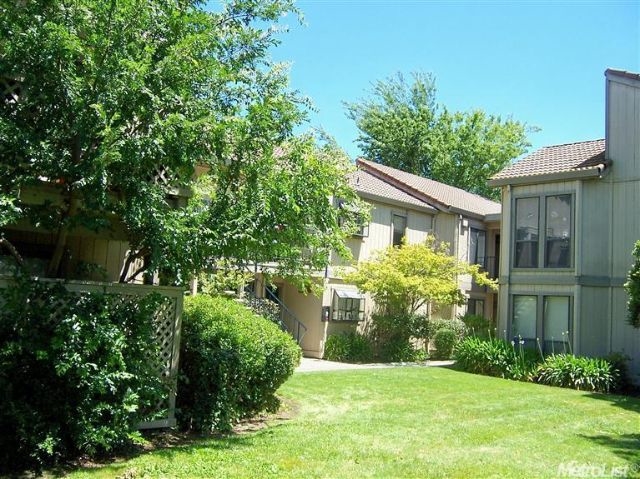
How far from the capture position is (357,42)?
16453 millimetres

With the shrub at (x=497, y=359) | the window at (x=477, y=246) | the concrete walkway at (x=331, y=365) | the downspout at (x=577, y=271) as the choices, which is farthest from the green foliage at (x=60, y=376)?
the window at (x=477, y=246)

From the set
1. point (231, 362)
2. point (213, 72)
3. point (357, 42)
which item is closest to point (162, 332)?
point (231, 362)

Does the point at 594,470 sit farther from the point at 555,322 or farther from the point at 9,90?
the point at 555,322

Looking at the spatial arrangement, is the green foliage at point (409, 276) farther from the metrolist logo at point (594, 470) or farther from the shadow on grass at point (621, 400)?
the metrolist logo at point (594, 470)

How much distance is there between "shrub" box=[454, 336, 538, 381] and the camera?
16.2 m

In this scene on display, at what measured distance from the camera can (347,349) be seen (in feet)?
66.5

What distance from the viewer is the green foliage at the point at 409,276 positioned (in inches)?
795

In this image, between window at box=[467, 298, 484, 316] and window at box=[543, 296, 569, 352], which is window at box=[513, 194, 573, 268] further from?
window at box=[467, 298, 484, 316]

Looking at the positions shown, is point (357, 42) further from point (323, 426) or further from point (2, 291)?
point (2, 291)

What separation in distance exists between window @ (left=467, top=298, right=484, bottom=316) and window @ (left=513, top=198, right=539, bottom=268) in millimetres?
7772

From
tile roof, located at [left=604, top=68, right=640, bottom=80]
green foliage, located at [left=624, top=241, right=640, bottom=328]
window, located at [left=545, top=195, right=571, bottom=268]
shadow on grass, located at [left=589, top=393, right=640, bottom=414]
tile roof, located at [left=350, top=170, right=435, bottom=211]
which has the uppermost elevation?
tile roof, located at [left=604, top=68, right=640, bottom=80]

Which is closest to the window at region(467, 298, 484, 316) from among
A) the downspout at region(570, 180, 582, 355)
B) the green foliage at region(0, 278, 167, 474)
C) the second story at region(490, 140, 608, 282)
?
the second story at region(490, 140, 608, 282)

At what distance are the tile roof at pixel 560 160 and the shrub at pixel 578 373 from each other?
5.42 metres

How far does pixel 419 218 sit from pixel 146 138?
18.8 meters
